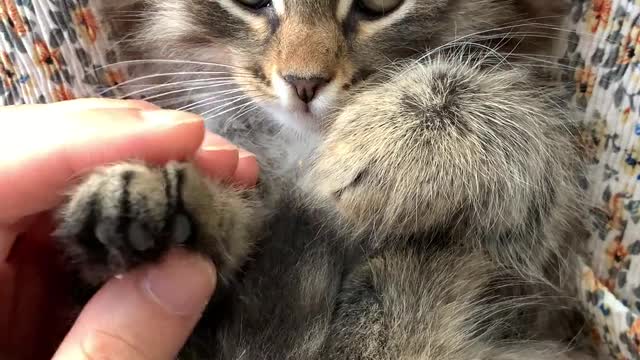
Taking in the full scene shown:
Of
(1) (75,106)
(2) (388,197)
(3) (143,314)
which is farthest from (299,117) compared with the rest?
(3) (143,314)

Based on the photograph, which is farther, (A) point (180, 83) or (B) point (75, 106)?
(A) point (180, 83)

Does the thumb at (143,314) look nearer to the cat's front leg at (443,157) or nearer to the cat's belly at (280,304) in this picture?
the cat's belly at (280,304)

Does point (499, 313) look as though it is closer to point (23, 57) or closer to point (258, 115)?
point (258, 115)

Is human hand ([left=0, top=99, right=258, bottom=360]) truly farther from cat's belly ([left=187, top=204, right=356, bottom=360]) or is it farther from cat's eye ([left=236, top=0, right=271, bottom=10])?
cat's eye ([left=236, top=0, right=271, bottom=10])

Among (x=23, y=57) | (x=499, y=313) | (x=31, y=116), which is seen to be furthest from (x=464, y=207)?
(x=23, y=57)

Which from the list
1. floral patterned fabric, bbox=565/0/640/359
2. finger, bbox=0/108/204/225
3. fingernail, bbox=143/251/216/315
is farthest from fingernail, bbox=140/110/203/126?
floral patterned fabric, bbox=565/0/640/359

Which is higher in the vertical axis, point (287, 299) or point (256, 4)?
point (256, 4)

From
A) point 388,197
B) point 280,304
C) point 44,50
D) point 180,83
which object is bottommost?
point 280,304

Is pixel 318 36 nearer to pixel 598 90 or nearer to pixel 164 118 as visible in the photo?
pixel 164 118
